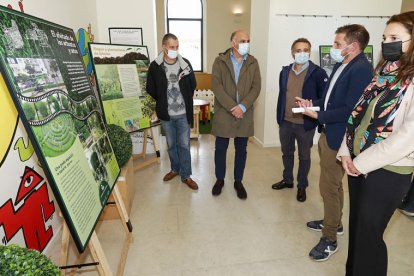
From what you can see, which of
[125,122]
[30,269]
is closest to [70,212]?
[30,269]

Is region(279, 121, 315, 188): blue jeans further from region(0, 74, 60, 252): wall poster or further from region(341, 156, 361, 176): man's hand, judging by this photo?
region(0, 74, 60, 252): wall poster

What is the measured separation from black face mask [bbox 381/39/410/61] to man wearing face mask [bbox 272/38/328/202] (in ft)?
4.21

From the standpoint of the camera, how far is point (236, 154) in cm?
298

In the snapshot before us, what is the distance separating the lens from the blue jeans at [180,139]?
3.16 metres

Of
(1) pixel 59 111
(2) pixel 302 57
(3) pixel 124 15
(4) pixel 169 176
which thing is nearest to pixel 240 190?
(4) pixel 169 176

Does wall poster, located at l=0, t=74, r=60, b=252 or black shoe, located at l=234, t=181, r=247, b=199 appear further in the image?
black shoe, located at l=234, t=181, r=247, b=199

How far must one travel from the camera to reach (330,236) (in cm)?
211

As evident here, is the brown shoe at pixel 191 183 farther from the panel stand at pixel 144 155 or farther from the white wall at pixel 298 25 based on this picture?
the white wall at pixel 298 25

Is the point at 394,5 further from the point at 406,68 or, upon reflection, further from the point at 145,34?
the point at 406,68

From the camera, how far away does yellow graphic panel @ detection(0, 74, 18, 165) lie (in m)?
1.63

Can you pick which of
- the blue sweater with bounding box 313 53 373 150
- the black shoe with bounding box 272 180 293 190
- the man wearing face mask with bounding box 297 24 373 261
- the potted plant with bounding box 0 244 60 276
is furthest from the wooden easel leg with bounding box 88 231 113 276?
the black shoe with bounding box 272 180 293 190

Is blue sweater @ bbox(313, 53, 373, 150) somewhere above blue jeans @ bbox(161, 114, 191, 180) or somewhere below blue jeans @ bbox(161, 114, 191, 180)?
above

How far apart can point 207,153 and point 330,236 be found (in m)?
2.48

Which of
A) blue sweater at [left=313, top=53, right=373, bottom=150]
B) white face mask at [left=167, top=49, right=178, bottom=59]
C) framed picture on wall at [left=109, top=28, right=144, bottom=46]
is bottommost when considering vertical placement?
blue sweater at [left=313, top=53, right=373, bottom=150]
